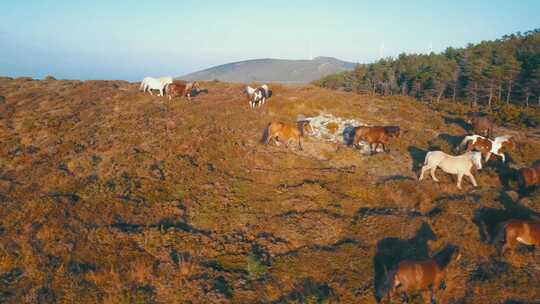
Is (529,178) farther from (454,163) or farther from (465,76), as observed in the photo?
(465,76)

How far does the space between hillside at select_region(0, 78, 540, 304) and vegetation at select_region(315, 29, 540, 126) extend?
3773 centimetres

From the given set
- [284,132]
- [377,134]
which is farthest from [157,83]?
[377,134]

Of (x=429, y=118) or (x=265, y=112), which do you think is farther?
(x=429, y=118)

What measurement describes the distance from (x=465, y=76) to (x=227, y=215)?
69088 millimetres

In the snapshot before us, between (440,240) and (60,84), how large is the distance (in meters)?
34.2

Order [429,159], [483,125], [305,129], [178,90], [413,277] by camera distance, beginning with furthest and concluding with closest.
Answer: [178,90]
[483,125]
[305,129]
[429,159]
[413,277]

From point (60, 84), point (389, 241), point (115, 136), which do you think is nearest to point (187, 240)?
point (389, 241)

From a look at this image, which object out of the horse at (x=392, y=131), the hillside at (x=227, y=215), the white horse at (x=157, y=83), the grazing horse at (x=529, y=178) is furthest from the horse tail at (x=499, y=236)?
the white horse at (x=157, y=83)

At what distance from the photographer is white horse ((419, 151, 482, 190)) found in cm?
1244

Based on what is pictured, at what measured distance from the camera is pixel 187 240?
915cm

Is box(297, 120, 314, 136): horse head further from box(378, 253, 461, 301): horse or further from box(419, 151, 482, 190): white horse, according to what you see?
box(378, 253, 461, 301): horse

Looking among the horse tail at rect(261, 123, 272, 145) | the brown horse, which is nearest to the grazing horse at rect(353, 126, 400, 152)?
the horse tail at rect(261, 123, 272, 145)

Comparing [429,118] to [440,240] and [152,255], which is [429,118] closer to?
[440,240]

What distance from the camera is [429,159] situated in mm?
12984
